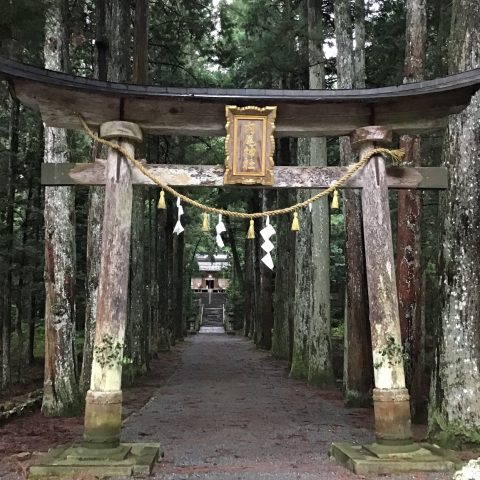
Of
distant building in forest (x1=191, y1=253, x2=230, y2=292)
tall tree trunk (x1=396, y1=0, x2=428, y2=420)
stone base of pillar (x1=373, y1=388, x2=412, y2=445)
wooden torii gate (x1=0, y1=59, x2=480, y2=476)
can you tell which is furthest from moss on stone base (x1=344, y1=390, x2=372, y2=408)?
distant building in forest (x1=191, y1=253, x2=230, y2=292)

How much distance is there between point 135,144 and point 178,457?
4.04 meters

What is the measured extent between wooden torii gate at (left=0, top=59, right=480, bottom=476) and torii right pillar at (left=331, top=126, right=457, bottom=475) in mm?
12

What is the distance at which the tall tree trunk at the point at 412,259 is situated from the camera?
9.13 meters

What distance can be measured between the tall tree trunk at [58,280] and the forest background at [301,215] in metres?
0.02

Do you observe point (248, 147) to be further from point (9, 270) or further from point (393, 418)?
point (9, 270)

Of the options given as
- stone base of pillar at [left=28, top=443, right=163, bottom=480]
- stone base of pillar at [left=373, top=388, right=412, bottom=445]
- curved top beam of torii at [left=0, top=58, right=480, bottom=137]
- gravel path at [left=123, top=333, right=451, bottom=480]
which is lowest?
gravel path at [left=123, top=333, right=451, bottom=480]

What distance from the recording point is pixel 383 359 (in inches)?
255

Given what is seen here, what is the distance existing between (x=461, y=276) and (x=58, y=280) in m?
6.26

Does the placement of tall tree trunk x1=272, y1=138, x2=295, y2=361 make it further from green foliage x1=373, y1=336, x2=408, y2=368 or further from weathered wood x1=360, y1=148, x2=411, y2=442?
green foliage x1=373, y1=336, x2=408, y2=368

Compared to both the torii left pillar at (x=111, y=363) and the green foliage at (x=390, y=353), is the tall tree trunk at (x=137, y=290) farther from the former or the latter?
the green foliage at (x=390, y=353)

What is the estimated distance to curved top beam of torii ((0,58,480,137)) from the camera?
21.0 ft

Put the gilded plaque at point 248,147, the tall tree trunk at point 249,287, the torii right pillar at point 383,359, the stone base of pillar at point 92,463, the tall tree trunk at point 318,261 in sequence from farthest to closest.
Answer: the tall tree trunk at point 249,287 → the tall tree trunk at point 318,261 → the gilded plaque at point 248,147 → the torii right pillar at point 383,359 → the stone base of pillar at point 92,463

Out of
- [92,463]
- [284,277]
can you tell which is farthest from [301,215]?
[92,463]

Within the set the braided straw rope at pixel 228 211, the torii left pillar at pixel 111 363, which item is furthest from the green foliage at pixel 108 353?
the braided straw rope at pixel 228 211
